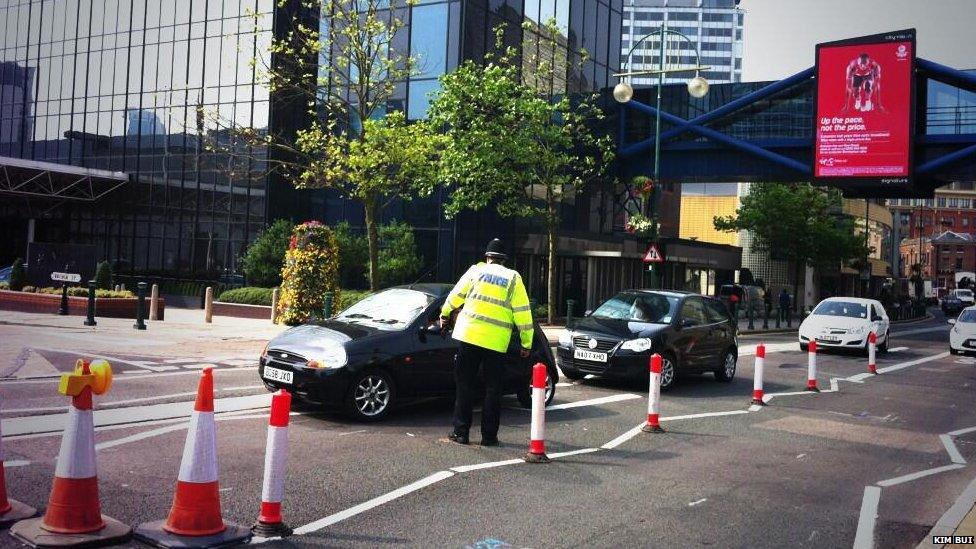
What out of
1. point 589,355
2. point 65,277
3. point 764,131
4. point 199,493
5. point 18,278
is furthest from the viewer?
point 764,131

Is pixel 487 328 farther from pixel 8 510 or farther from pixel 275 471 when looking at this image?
pixel 8 510

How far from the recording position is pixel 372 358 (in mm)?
9680

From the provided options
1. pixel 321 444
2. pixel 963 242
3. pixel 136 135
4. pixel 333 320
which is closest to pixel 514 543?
pixel 321 444

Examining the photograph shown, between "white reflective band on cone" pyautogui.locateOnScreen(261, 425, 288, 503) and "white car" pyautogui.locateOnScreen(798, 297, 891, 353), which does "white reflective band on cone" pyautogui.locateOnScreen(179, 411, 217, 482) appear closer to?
"white reflective band on cone" pyautogui.locateOnScreen(261, 425, 288, 503)

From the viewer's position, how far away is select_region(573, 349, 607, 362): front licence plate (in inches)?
530

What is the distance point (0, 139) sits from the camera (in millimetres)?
47375

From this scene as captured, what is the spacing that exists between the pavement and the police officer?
43cm

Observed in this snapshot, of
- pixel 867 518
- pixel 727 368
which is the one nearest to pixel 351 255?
pixel 727 368

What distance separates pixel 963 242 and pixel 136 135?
13218cm

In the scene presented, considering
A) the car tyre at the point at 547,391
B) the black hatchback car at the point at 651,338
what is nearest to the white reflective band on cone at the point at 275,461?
the car tyre at the point at 547,391

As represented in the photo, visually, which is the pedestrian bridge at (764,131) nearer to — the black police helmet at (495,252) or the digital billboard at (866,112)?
the digital billboard at (866,112)

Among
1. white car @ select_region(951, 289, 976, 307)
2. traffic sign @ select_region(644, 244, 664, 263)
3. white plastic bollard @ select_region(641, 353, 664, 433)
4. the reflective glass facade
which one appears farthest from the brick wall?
white car @ select_region(951, 289, 976, 307)

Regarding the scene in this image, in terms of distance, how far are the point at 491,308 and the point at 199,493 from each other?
3.86 m

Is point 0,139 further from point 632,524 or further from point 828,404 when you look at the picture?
point 632,524
